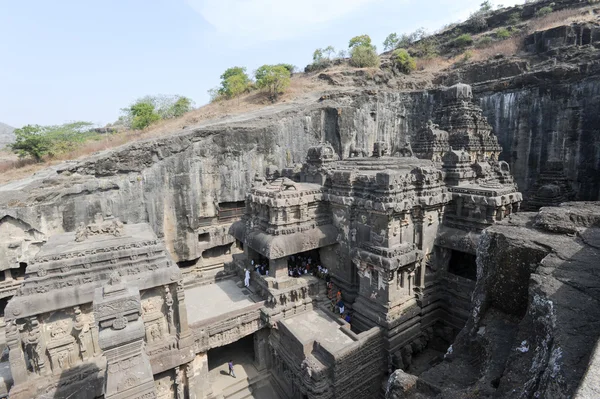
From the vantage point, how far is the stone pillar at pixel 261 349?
12328 millimetres

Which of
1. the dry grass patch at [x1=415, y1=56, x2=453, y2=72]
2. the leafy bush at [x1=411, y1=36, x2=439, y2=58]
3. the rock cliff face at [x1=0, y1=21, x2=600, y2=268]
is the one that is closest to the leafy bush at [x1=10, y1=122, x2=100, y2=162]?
the rock cliff face at [x1=0, y1=21, x2=600, y2=268]

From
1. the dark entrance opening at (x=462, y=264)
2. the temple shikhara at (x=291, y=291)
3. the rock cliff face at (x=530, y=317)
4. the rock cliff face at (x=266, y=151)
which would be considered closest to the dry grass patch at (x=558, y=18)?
the rock cliff face at (x=266, y=151)

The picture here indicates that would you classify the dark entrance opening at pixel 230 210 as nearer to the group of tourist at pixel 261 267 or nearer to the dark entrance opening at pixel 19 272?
the group of tourist at pixel 261 267

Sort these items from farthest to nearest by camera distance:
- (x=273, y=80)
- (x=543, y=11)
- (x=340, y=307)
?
(x=543, y=11) → (x=273, y=80) → (x=340, y=307)

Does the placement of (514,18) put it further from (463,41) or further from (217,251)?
(217,251)

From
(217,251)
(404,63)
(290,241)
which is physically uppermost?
(404,63)

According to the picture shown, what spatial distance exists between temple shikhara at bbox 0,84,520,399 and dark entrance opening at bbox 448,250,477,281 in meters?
0.05

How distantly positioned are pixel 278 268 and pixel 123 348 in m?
7.10

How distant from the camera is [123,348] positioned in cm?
615

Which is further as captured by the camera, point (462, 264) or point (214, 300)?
point (462, 264)

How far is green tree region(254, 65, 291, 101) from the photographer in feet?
Answer: 94.9

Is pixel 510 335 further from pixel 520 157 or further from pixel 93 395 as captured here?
pixel 520 157

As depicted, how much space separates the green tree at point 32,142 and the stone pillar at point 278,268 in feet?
61.9

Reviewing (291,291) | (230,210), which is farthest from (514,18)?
(291,291)
